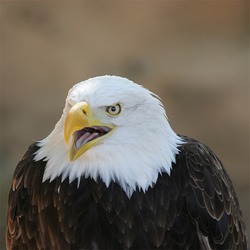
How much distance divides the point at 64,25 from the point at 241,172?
2.47m

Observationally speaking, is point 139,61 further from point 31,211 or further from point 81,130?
point 81,130

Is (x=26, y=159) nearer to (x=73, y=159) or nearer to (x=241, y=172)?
(x=73, y=159)

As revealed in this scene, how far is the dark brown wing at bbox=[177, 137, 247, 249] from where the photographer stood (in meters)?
2.56

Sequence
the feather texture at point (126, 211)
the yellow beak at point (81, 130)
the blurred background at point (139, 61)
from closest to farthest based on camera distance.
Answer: the yellow beak at point (81, 130) → the feather texture at point (126, 211) → the blurred background at point (139, 61)

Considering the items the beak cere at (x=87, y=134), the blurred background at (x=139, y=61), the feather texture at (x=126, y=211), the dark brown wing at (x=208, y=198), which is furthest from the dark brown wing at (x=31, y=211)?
the blurred background at (x=139, y=61)

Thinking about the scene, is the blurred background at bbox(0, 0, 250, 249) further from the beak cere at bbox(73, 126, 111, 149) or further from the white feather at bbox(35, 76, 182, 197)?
the beak cere at bbox(73, 126, 111, 149)

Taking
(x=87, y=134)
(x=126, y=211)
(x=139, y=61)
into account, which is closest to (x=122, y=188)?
(x=126, y=211)

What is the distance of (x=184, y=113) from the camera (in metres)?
6.27

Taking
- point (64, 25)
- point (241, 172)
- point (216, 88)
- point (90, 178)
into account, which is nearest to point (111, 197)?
point (90, 178)

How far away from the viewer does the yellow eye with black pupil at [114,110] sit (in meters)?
2.37

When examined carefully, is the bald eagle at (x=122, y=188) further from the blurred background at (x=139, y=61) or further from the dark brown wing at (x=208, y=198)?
the blurred background at (x=139, y=61)

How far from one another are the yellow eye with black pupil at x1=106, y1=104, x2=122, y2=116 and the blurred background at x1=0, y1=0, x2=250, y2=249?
3.53 m

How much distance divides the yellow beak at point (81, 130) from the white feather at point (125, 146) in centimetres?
3

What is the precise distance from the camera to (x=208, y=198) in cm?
259
